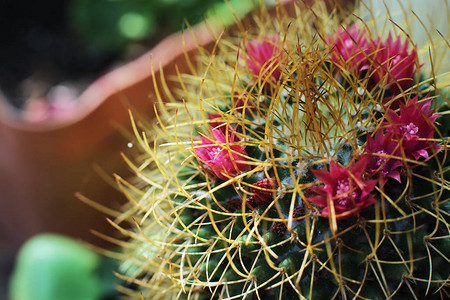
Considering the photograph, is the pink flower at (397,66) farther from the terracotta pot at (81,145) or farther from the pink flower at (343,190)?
the terracotta pot at (81,145)

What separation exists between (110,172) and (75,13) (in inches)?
33.0

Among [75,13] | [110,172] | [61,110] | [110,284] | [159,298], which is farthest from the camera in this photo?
[75,13]

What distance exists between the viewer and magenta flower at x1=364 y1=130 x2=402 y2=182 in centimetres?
46

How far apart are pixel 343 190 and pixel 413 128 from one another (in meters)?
0.10

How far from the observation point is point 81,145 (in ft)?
3.31

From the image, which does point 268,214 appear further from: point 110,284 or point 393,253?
point 110,284

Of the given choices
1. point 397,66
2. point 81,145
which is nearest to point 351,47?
point 397,66

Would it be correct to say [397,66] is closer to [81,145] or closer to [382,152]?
[382,152]

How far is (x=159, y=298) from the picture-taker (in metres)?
0.68

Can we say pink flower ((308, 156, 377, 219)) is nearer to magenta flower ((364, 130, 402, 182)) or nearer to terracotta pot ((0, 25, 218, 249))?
magenta flower ((364, 130, 402, 182))

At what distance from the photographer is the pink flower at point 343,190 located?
0.43m

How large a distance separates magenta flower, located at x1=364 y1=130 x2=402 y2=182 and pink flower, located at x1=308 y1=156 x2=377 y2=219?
0.08ft

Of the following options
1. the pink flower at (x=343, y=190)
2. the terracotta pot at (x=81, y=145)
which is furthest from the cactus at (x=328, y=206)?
the terracotta pot at (x=81, y=145)

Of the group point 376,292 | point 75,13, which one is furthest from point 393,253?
point 75,13
